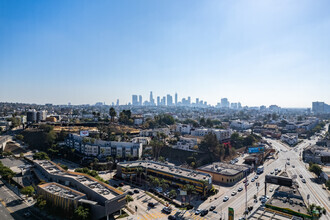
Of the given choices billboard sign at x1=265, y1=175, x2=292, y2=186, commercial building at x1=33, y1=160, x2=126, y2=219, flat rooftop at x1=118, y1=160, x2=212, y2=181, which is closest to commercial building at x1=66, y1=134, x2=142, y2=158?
flat rooftop at x1=118, y1=160, x2=212, y2=181

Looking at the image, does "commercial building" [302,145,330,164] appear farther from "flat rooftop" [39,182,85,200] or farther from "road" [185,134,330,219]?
"flat rooftop" [39,182,85,200]

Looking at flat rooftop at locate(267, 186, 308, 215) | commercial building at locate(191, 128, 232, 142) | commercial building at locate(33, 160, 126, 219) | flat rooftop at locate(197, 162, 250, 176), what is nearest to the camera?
commercial building at locate(33, 160, 126, 219)

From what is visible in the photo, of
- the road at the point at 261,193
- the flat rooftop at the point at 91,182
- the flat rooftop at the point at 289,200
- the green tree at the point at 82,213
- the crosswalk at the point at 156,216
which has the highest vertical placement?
the flat rooftop at the point at 91,182

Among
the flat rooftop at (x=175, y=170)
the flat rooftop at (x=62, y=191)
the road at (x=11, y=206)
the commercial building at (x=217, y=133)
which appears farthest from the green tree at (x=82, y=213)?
the commercial building at (x=217, y=133)

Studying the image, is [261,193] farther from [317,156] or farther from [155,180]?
[317,156]

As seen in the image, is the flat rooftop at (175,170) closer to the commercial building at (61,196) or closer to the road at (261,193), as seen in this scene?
the road at (261,193)

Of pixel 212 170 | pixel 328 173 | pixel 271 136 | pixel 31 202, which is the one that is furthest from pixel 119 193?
pixel 271 136

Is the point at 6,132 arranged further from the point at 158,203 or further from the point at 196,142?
the point at 158,203
